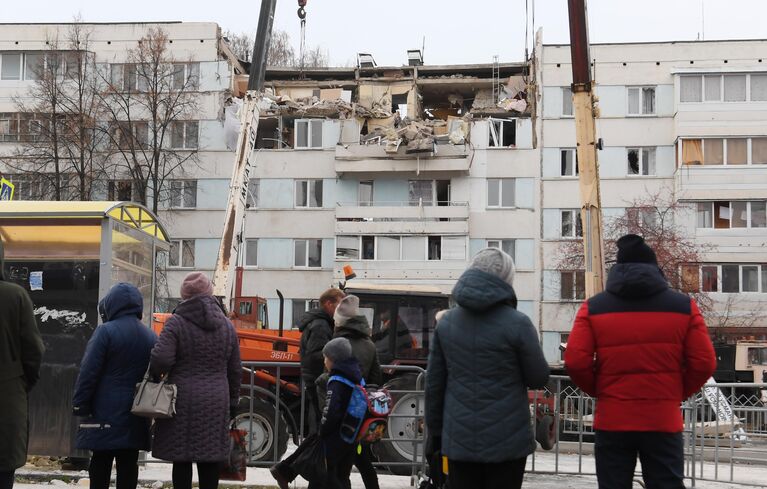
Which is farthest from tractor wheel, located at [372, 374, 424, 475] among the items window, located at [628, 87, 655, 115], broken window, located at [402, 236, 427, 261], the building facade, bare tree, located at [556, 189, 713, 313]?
window, located at [628, 87, 655, 115]

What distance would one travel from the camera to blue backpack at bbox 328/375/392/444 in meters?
7.93

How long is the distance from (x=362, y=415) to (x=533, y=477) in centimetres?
471

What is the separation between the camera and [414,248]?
156 feet

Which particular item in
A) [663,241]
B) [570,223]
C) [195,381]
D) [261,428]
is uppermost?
[570,223]

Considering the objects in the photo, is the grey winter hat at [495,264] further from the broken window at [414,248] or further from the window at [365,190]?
the window at [365,190]

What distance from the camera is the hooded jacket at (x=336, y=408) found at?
789 centimetres

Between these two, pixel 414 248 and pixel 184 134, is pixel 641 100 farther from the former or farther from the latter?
pixel 184 134

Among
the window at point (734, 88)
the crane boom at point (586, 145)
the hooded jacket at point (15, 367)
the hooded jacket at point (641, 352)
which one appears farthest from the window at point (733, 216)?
the hooded jacket at point (15, 367)

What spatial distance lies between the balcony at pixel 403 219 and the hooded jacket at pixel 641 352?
41.1 metres

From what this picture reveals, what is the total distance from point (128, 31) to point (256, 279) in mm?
14464

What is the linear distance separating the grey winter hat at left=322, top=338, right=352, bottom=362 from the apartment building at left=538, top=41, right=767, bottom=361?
39.3 metres

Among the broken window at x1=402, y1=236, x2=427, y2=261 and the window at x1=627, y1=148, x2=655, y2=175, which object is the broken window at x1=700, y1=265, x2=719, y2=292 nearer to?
the window at x1=627, y1=148, x2=655, y2=175

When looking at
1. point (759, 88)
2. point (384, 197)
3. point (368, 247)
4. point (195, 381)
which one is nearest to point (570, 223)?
point (384, 197)

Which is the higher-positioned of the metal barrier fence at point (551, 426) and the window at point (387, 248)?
the window at point (387, 248)
